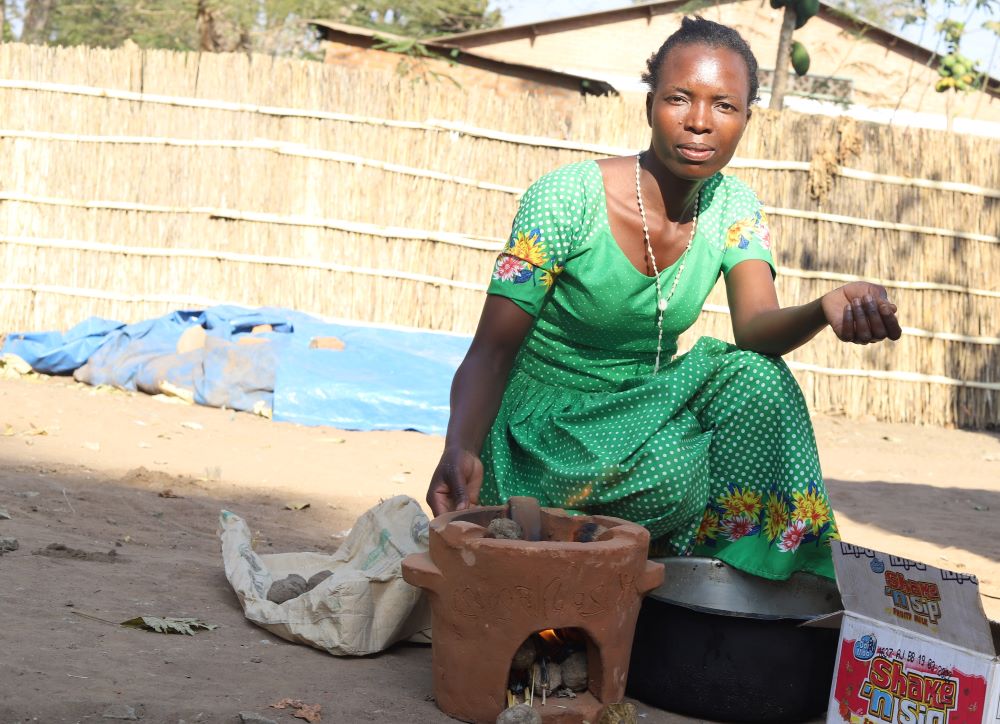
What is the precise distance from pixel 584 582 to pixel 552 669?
0.85 feet

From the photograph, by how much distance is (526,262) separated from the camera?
8.26 ft

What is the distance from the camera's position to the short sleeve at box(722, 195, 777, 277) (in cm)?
278

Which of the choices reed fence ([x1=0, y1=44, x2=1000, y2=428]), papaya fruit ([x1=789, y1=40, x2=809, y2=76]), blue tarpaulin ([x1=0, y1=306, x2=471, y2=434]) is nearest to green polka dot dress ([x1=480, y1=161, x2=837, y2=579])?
blue tarpaulin ([x1=0, y1=306, x2=471, y2=434])

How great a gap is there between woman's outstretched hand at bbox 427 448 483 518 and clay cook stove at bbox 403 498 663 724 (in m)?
0.13

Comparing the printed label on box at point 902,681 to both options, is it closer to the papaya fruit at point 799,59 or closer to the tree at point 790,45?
the tree at point 790,45

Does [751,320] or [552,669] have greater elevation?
[751,320]

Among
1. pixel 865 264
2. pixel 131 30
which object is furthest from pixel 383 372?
pixel 131 30

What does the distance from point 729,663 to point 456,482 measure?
0.67 metres

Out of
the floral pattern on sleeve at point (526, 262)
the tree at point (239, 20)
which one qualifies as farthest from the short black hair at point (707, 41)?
the tree at point (239, 20)

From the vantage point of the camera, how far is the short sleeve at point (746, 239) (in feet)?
9.12

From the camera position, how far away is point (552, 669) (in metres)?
2.21

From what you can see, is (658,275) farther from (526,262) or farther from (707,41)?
(707,41)

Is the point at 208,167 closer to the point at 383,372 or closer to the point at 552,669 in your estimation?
the point at 383,372

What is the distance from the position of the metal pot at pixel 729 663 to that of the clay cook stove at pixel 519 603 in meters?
0.16
